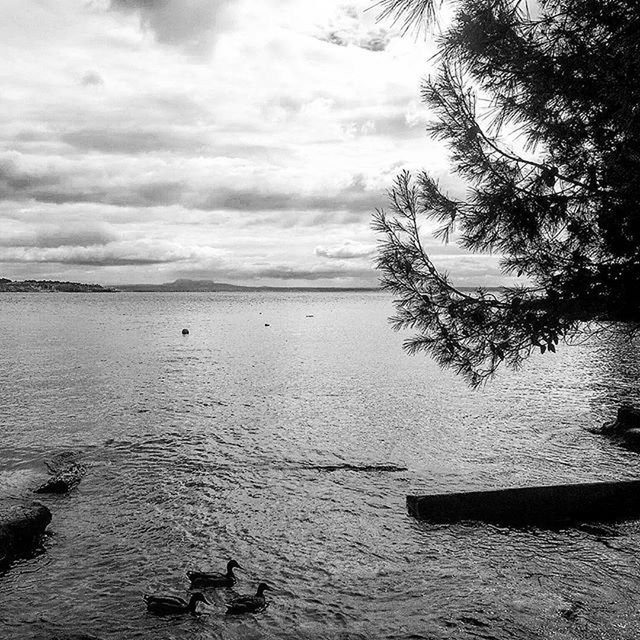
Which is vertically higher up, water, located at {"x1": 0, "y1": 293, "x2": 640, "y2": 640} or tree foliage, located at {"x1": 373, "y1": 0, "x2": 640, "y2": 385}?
tree foliage, located at {"x1": 373, "y1": 0, "x2": 640, "y2": 385}

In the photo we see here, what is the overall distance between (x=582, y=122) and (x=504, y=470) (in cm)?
1041

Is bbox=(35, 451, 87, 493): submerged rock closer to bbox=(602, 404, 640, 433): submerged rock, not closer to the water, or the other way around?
the water

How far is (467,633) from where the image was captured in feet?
25.1

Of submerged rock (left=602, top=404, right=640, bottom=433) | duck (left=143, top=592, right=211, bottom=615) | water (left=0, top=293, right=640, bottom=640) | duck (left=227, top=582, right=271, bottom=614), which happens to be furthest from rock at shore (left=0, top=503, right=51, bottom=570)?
submerged rock (left=602, top=404, right=640, bottom=433)

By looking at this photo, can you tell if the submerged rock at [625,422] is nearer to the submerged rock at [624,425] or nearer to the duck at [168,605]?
the submerged rock at [624,425]

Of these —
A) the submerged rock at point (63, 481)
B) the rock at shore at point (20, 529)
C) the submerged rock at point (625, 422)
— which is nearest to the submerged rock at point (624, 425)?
the submerged rock at point (625, 422)

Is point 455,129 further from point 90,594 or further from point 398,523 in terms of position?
point 90,594

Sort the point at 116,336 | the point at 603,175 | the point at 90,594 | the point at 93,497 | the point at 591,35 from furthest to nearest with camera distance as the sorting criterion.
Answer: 1. the point at 116,336
2. the point at 93,497
3. the point at 90,594
4. the point at 603,175
5. the point at 591,35

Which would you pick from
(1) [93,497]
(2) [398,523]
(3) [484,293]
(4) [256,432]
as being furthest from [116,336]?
(3) [484,293]

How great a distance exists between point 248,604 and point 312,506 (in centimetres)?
429

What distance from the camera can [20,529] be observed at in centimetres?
1001

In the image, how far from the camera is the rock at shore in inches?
381

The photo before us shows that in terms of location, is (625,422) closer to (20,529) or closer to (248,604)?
(248,604)

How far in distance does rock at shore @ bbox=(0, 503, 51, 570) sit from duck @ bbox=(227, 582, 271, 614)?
4.12 meters
